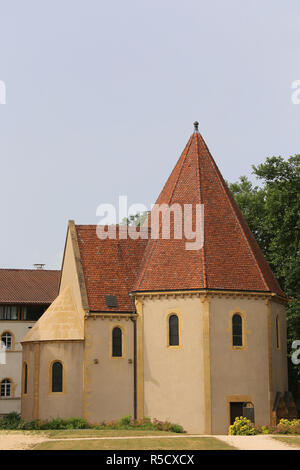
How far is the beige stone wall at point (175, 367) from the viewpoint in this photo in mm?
39022

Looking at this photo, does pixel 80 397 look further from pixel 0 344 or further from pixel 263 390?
pixel 0 344

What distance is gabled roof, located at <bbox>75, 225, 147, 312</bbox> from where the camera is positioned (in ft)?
139

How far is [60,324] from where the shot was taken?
139 feet

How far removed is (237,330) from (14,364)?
26.4m

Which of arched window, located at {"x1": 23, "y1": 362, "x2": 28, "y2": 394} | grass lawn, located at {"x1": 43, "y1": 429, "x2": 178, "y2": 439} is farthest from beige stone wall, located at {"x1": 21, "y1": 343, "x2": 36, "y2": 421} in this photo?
grass lawn, located at {"x1": 43, "y1": 429, "x2": 178, "y2": 439}

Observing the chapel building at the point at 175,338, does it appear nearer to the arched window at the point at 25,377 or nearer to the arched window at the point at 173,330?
the arched window at the point at 173,330

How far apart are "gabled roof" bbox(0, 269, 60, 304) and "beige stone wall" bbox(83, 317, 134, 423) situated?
20.7 metres

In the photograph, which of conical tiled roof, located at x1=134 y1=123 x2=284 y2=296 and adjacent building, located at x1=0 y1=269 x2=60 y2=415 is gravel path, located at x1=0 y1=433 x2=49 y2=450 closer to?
conical tiled roof, located at x1=134 y1=123 x2=284 y2=296

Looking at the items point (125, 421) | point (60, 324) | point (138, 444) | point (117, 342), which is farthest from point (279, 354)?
point (138, 444)

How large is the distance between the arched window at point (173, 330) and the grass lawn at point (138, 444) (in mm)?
10352

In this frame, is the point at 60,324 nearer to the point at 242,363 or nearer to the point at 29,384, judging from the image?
the point at 29,384

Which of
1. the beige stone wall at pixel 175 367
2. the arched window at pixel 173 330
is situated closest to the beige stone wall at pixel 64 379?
the beige stone wall at pixel 175 367

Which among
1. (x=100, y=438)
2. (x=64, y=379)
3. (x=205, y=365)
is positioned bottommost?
(x=100, y=438)
